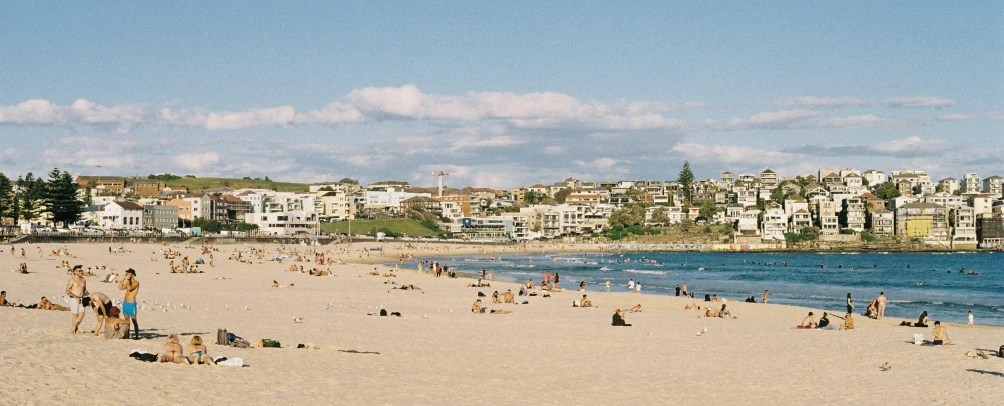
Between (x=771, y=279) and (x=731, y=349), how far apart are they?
1616 inches

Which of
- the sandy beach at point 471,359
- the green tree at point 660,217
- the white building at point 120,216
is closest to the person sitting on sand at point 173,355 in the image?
the sandy beach at point 471,359

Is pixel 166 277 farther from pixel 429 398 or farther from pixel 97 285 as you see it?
pixel 429 398

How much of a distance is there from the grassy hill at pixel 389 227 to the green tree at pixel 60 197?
153 feet

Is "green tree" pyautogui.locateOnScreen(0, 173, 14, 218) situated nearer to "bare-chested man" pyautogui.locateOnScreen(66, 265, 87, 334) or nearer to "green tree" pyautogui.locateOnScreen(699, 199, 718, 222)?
"bare-chested man" pyautogui.locateOnScreen(66, 265, 87, 334)

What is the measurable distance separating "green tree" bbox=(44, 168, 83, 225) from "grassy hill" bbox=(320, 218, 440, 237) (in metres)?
46.7

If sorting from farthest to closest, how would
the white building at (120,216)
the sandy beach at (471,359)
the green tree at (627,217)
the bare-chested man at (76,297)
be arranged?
the green tree at (627,217) → the white building at (120,216) → the bare-chested man at (76,297) → the sandy beach at (471,359)

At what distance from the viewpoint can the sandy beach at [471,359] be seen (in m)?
11.1

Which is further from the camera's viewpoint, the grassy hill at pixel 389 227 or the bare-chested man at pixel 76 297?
the grassy hill at pixel 389 227

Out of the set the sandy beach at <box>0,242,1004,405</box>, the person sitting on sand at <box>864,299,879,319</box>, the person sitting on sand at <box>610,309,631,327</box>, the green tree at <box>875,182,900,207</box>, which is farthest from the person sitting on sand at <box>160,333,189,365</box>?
the green tree at <box>875,182,900,207</box>

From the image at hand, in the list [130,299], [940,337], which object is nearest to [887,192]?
[940,337]

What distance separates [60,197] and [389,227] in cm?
5620

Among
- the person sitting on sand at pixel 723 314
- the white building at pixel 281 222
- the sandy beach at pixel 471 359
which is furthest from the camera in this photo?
the white building at pixel 281 222

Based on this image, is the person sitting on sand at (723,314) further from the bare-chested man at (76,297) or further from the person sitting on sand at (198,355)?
the bare-chested man at (76,297)

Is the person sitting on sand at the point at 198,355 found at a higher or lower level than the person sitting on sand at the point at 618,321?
higher
